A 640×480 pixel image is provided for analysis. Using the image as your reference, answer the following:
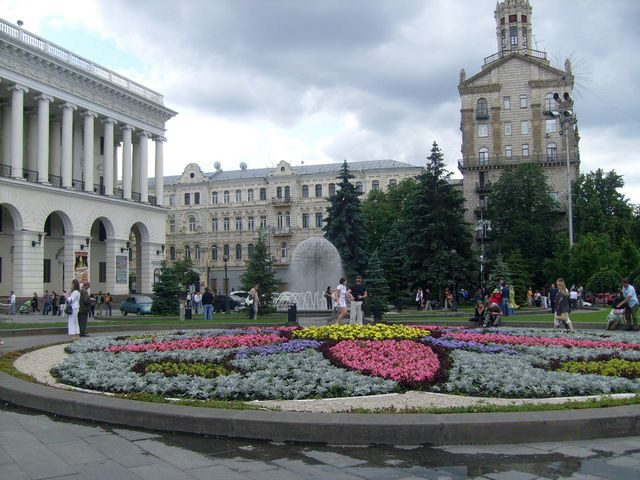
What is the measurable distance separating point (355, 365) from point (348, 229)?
40.9m

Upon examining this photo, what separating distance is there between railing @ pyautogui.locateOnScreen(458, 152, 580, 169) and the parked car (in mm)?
41794

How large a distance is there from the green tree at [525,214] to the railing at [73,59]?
35.2 m

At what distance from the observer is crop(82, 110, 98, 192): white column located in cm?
4934

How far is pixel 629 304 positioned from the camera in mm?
20188

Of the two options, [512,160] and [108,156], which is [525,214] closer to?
[512,160]

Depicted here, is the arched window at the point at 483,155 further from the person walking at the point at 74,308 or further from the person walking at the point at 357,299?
the person walking at the point at 74,308

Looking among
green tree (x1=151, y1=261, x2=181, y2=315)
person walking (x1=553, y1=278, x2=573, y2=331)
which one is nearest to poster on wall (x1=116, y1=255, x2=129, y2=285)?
green tree (x1=151, y1=261, x2=181, y2=315)

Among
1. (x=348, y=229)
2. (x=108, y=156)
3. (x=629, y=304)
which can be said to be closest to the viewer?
(x=629, y=304)

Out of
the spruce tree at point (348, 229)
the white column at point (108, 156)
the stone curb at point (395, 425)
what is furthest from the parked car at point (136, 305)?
the stone curb at point (395, 425)

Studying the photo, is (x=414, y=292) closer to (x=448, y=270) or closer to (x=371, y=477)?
(x=448, y=270)

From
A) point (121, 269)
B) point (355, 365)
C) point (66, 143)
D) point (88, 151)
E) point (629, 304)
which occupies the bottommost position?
point (355, 365)

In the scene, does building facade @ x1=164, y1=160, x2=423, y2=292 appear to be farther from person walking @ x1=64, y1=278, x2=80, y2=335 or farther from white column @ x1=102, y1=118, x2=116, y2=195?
person walking @ x1=64, y1=278, x2=80, y2=335

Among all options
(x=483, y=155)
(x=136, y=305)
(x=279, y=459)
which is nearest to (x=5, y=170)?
(x=136, y=305)

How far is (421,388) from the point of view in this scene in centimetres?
938
